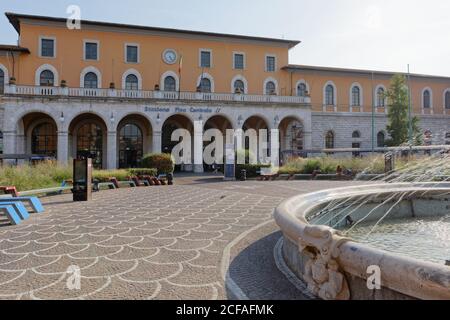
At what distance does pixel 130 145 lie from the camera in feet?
111

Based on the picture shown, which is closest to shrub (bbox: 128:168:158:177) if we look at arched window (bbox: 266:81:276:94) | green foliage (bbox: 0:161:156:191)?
green foliage (bbox: 0:161:156:191)

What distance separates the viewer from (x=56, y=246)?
618 centimetres

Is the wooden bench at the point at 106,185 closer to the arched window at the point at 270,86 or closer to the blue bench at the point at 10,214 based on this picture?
the blue bench at the point at 10,214

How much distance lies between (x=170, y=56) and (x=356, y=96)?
74.9ft

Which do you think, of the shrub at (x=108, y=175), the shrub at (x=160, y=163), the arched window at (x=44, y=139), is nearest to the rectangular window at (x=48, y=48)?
the arched window at (x=44, y=139)

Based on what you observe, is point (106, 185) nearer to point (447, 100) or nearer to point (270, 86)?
point (270, 86)

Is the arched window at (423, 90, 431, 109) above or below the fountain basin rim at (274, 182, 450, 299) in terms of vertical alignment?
above

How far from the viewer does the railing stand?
2673cm

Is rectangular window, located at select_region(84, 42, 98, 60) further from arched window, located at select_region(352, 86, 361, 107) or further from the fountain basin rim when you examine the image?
the fountain basin rim

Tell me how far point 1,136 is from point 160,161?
1604 cm

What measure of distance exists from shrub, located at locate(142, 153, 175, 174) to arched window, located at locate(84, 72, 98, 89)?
47.8 feet

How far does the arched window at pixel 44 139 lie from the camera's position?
103 ft

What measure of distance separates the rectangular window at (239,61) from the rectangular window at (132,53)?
10.7m

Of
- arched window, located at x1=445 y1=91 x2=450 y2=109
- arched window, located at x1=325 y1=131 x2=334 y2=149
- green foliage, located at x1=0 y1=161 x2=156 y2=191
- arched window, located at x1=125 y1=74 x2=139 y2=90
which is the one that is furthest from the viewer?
arched window, located at x1=445 y1=91 x2=450 y2=109
